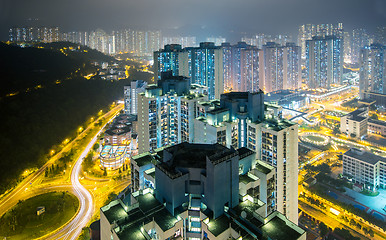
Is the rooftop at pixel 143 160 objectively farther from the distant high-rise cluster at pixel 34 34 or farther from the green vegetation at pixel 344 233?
the distant high-rise cluster at pixel 34 34

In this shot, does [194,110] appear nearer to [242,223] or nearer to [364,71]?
[242,223]

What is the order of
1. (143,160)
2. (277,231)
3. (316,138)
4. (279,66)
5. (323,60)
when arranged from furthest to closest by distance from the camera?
(323,60) → (279,66) → (316,138) → (143,160) → (277,231)

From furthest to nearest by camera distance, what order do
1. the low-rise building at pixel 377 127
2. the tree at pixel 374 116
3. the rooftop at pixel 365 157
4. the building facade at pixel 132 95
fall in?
the tree at pixel 374 116
the building facade at pixel 132 95
the low-rise building at pixel 377 127
the rooftop at pixel 365 157

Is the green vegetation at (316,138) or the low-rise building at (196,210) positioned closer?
the low-rise building at (196,210)

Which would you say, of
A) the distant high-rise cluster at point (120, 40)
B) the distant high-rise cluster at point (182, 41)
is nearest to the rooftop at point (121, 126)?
the distant high-rise cluster at point (120, 40)

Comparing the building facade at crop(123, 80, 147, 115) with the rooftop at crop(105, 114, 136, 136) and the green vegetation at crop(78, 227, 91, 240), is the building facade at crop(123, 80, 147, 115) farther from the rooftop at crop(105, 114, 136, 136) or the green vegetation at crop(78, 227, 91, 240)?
the green vegetation at crop(78, 227, 91, 240)

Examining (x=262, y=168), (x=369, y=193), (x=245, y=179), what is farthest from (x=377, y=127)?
(x=245, y=179)

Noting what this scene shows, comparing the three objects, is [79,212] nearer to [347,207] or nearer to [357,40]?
[347,207]
